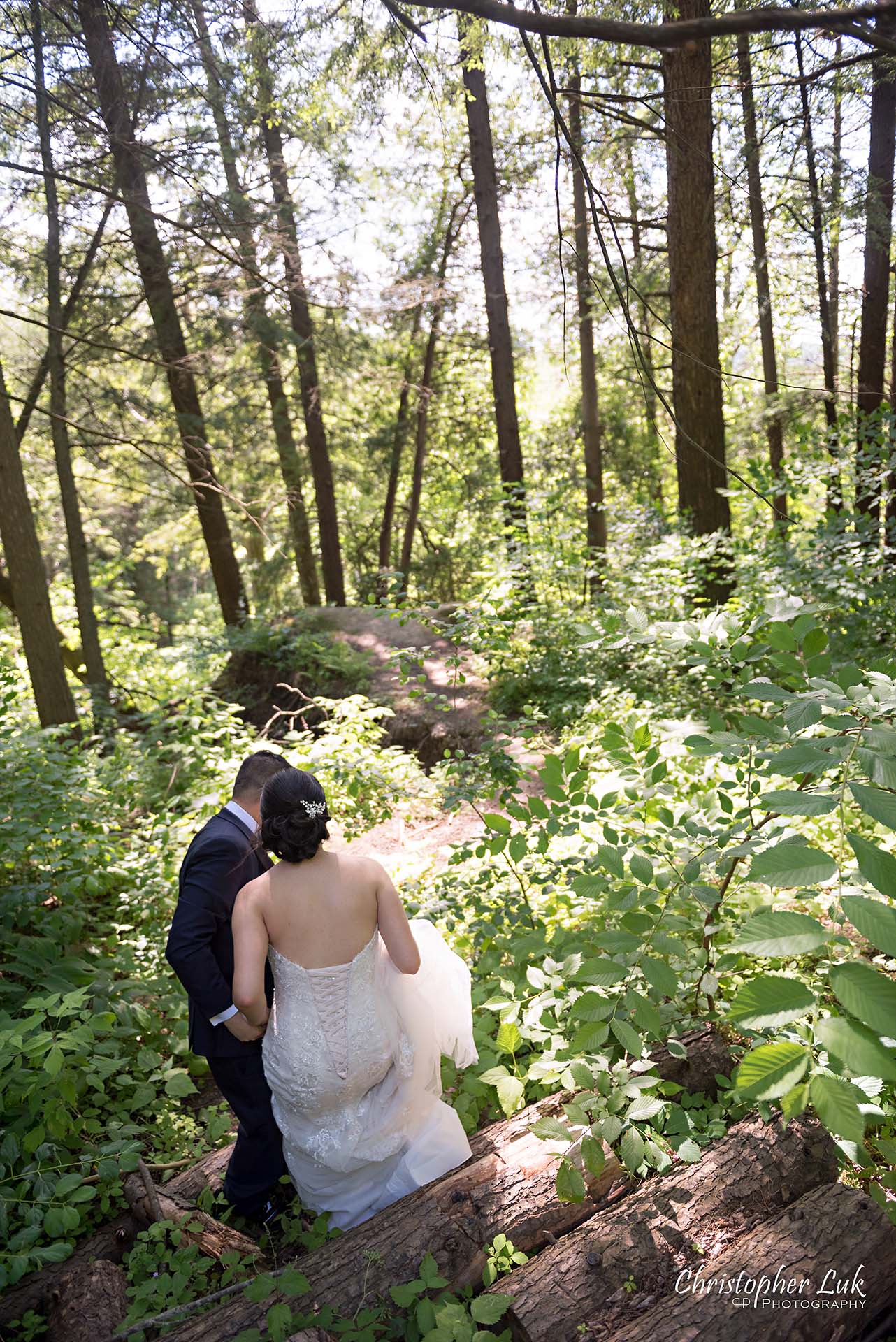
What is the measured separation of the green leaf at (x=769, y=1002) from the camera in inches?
52.6

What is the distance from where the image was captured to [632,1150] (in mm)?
2459

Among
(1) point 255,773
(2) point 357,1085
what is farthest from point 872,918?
(1) point 255,773

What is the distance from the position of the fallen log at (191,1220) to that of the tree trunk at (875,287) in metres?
6.77

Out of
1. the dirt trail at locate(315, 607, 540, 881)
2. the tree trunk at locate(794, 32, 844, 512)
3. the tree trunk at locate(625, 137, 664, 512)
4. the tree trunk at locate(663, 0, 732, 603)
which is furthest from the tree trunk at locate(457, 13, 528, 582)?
the tree trunk at locate(794, 32, 844, 512)

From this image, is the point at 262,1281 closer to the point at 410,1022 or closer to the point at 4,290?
the point at 410,1022

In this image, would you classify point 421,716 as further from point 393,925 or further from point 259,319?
point 393,925

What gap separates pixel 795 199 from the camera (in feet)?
30.5

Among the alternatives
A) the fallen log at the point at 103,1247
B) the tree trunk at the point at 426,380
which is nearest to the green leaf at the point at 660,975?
the fallen log at the point at 103,1247

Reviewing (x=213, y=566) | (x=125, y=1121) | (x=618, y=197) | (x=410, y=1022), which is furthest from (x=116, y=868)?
(x=618, y=197)

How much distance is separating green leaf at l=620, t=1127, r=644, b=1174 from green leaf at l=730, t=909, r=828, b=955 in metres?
1.43

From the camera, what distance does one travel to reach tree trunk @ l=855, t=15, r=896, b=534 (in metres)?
7.16

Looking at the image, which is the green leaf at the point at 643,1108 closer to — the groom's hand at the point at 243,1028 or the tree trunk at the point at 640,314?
the groom's hand at the point at 243,1028

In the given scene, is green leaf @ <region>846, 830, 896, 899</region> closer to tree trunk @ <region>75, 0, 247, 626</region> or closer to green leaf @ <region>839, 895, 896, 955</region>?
green leaf @ <region>839, 895, 896, 955</region>

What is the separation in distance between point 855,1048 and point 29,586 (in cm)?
741
